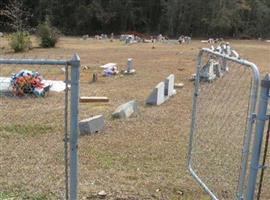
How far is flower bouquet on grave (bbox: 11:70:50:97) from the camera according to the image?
1081 cm

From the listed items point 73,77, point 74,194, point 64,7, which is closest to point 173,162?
point 74,194

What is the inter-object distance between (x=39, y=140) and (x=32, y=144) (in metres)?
0.26

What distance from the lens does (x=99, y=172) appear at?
6.03 metres

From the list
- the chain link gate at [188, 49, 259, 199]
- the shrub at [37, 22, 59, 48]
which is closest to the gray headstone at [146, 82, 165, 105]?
the chain link gate at [188, 49, 259, 199]

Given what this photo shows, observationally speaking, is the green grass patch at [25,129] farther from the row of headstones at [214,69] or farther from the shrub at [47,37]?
the shrub at [47,37]

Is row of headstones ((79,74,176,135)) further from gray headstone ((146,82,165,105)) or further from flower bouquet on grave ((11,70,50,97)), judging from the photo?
flower bouquet on grave ((11,70,50,97))

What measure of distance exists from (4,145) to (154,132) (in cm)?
251

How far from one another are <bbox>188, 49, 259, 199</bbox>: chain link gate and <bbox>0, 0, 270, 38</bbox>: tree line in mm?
40383

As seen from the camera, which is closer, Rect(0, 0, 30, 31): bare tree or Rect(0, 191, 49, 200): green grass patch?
Rect(0, 191, 49, 200): green grass patch

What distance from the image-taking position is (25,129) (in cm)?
804

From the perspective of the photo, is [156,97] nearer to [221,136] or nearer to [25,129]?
[221,136]

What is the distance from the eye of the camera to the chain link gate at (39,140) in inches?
167

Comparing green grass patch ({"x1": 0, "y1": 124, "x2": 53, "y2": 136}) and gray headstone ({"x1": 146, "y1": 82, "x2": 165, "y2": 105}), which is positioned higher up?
gray headstone ({"x1": 146, "y1": 82, "x2": 165, "y2": 105})

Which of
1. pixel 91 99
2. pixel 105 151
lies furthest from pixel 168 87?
pixel 105 151
